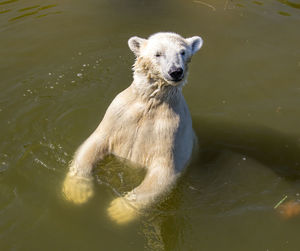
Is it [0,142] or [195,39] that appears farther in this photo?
[0,142]

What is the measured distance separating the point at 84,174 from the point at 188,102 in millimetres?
2266

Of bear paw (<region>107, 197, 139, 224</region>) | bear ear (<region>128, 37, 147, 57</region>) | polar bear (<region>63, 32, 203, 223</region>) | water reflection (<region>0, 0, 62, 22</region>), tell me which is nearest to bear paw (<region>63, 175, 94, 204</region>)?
polar bear (<region>63, 32, 203, 223</region>)

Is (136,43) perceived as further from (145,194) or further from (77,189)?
(77,189)

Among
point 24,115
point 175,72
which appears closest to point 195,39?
point 175,72

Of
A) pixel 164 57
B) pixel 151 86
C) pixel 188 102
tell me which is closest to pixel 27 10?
pixel 188 102

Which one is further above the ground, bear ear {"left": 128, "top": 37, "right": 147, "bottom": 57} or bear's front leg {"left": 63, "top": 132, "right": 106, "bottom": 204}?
bear ear {"left": 128, "top": 37, "right": 147, "bottom": 57}

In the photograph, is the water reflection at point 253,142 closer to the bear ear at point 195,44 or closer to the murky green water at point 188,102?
the murky green water at point 188,102

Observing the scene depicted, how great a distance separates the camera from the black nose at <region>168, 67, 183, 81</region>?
4003 mm

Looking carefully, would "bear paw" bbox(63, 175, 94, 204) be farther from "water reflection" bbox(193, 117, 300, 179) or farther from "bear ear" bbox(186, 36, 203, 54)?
"bear ear" bbox(186, 36, 203, 54)

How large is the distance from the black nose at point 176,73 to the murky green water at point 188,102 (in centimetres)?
147

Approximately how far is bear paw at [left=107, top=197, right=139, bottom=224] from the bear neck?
1.19m

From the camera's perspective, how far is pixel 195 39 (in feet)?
15.4

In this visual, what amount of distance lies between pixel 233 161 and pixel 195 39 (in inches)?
72.3

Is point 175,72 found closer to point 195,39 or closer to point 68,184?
point 195,39
